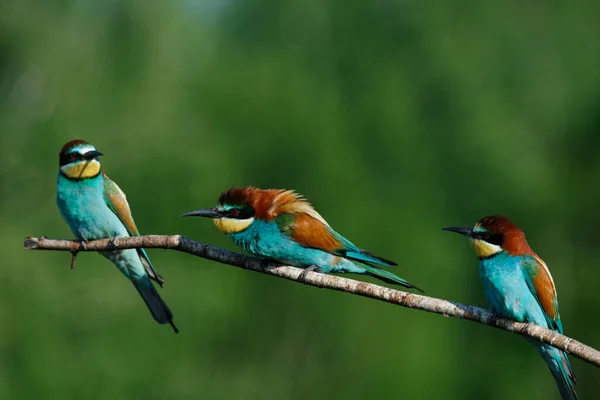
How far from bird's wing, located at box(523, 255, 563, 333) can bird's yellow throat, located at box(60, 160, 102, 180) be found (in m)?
2.38

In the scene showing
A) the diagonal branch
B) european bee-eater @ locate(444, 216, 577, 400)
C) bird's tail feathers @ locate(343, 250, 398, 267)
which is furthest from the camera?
european bee-eater @ locate(444, 216, 577, 400)

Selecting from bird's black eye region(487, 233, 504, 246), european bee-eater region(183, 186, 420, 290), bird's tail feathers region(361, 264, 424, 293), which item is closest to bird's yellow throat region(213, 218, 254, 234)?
european bee-eater region(183, 186, 420, 290)

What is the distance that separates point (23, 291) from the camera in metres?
11.9

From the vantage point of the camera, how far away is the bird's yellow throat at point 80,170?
189 inches

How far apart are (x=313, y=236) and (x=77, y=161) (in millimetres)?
1455

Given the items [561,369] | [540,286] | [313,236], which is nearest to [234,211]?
[313,236]

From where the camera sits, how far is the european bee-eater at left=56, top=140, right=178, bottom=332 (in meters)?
4.75

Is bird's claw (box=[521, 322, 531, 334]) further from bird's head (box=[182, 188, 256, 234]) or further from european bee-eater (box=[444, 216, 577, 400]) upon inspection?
bird's head (box=[182, 188, 256, 234])

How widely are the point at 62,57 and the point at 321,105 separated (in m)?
4.94

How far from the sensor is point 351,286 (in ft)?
11.5

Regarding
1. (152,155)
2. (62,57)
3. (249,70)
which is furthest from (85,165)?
(249,70)

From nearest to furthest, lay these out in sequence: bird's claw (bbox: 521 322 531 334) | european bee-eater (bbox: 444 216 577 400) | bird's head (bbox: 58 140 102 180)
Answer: bird's claw (bbox: 521 322 531 334)
european bee-eater (bbox: 444 216 577 400)
bird's head (bbox: 58 140 102 180)

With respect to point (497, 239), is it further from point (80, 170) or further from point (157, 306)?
point (80, 170)

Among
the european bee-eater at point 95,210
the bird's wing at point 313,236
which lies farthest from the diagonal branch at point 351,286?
the european bee-eater at point 95,210
